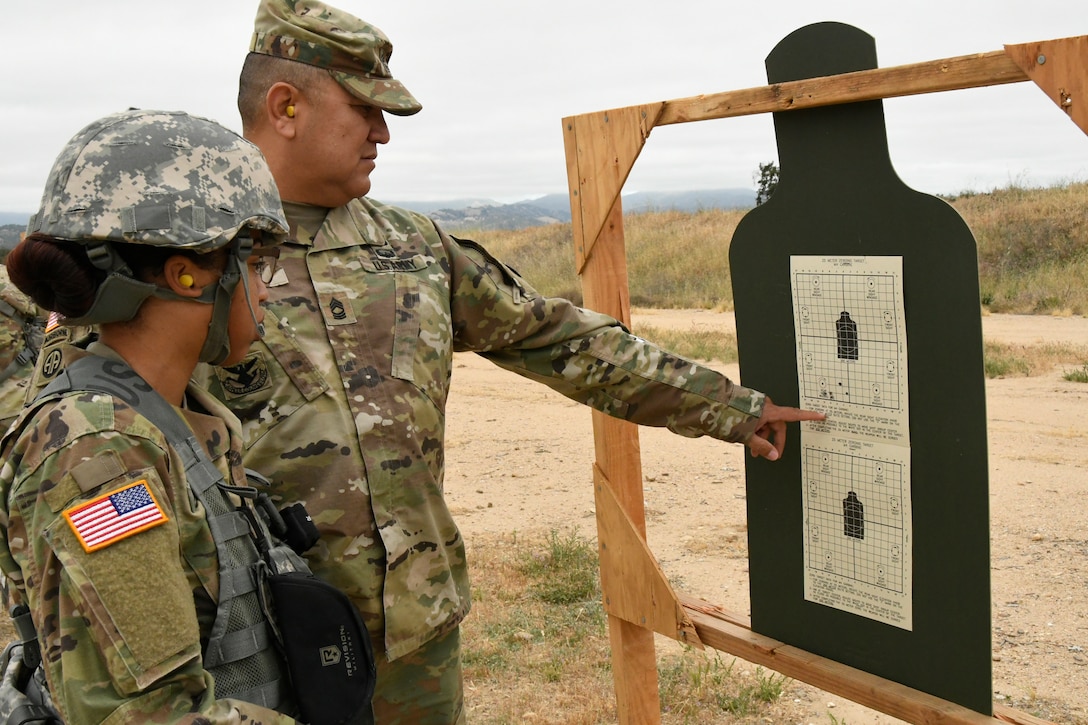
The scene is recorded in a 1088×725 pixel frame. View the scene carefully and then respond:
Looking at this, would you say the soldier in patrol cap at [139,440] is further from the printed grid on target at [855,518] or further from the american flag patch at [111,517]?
the printed grid on target at [855,518]

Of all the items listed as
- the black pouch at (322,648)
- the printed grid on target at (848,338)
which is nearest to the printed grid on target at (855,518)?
the printed grid on target at (848,338)

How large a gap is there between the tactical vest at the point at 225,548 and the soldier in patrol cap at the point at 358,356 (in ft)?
1.71

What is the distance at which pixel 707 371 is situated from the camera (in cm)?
266

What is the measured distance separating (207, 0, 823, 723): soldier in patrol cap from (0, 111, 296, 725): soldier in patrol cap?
0.41m

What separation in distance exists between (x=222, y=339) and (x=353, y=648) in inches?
22.7

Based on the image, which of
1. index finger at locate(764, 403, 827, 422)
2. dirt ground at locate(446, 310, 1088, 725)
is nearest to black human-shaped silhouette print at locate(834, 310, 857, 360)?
index finger at locate(764, 403, 827, 422)

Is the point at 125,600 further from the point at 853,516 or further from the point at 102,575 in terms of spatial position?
the point at 853,516

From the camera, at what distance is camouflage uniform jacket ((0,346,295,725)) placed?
1.40 meters

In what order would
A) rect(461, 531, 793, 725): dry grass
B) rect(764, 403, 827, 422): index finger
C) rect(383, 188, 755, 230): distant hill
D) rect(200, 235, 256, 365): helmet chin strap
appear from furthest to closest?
rect(383, 188, 755, 230): distant hill, rect(461, 531, 793, 725): dry grass, rect(764, 403, 827, 422): index finger, rect(200, 235, 256, 365): helmet chin strap

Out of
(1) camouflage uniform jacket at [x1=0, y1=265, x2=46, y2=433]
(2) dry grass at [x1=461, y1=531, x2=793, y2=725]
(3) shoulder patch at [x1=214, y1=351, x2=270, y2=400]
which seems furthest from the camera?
(1) camouflage uniform jacket at [x1=0, y1=265, x2=46, y2=433]

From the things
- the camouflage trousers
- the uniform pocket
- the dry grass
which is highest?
the uniform pocket

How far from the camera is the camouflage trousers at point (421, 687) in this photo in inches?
94.1

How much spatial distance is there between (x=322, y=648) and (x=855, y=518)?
4.70 feet

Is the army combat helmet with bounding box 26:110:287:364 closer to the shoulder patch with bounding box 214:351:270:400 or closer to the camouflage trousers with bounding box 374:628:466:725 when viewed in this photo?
the shoulder patch with bounding box 214:351:270:400
